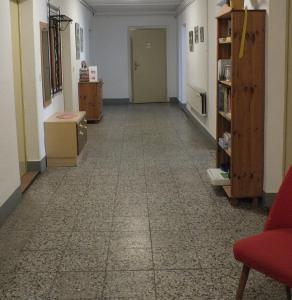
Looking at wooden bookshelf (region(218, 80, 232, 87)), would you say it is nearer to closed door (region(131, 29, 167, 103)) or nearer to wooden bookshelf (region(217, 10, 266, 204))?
wooden bookshelf (region(217, 10, 266, 204))

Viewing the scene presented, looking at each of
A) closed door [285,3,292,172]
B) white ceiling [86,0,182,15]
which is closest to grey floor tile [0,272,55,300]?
closed door [285,3,292,172]

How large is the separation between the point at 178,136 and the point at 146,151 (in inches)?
52.4

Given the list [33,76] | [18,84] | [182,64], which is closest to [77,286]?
[18,84]

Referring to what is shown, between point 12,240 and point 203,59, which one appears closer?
point 12,240

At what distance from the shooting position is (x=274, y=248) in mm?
2559

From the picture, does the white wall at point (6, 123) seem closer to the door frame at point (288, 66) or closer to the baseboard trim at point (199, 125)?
the door frame at point (288, 66)

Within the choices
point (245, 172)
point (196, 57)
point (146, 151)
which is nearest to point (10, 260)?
point (245, 172)

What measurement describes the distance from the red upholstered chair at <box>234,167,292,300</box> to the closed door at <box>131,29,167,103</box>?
11.6 metres

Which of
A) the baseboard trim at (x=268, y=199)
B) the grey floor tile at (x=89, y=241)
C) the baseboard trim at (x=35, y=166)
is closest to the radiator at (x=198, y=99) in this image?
the baseboard trim at (x=35, y=166)

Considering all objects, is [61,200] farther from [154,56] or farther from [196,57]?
→ [154,56]

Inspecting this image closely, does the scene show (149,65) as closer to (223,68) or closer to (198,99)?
(198,99)

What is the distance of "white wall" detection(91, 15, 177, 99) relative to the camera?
45.5 ft

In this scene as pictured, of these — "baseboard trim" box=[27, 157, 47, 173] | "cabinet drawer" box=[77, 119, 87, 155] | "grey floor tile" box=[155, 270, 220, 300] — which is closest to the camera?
"grey floor tile" box=[155, 270, 220, 300]

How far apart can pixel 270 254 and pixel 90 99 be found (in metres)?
8.07
